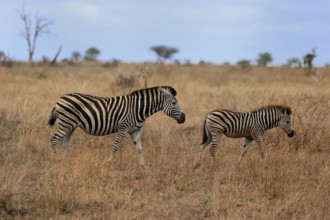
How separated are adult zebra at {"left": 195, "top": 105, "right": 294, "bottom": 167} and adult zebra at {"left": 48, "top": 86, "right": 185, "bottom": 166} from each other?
→ 0.86 meters

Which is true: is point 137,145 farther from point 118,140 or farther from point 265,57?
point 265,57

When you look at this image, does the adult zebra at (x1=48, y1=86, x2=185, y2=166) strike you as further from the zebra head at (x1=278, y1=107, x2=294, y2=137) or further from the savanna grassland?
the zebra head at (x1=278, y1=107, x2=294, y2=137)

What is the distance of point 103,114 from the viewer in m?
7.86

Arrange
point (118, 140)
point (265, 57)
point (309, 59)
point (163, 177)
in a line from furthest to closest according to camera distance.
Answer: point (265, 57), point (309, 59), point (118, 140), point (163, 177)

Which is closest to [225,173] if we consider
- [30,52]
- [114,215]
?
[114,215]

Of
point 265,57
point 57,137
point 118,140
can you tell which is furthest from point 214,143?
point 265,57

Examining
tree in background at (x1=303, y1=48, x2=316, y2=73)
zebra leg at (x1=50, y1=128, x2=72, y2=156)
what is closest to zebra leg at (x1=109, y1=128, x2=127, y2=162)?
zebra leg at (x1=50, y1=128, x2=72, y2=156)

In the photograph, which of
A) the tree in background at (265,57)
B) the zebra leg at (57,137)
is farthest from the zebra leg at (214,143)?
the tree in background at (265,57)

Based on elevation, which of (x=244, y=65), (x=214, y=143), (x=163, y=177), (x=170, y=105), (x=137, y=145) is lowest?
(x=163, y=177)

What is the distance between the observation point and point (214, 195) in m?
5.70

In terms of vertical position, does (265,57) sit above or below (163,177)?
above

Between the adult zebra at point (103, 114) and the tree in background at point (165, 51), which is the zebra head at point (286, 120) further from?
the tree in background at point (165, 51)

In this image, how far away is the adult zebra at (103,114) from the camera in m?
7.79

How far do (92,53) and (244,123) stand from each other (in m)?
54.8
